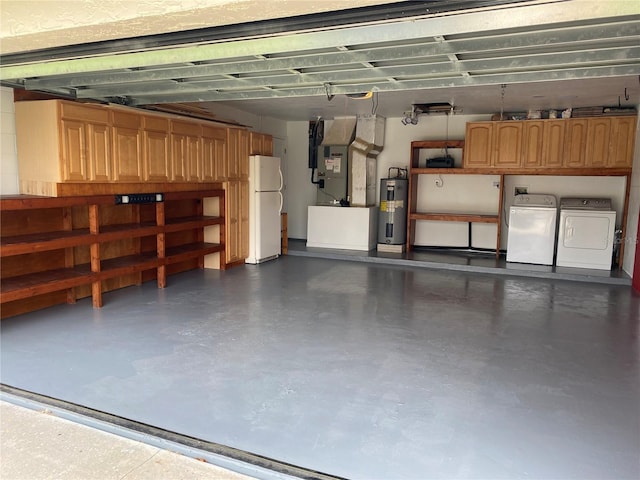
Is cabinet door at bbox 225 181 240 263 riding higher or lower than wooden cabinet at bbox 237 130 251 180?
lower

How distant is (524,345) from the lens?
3955 mm

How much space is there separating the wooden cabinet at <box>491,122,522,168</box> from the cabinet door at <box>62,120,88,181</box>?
5980mm

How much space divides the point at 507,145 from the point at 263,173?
13.0ft

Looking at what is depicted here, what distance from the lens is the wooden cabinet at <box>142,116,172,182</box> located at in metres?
5.26

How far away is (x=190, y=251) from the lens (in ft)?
20.1

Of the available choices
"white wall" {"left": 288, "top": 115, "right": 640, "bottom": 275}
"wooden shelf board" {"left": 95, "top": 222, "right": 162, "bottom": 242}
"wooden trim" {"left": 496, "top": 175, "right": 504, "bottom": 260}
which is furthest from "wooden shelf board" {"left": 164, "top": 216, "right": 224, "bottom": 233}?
"wooden trim" {"left": 496, "top": 175, "right": 504, "bottom": 260}

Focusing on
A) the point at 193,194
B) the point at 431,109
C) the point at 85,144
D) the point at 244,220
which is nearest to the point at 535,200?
the point at 431,109

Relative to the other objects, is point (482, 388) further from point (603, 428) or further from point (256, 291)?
point (256, 291)

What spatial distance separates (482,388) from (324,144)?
20.9 ft

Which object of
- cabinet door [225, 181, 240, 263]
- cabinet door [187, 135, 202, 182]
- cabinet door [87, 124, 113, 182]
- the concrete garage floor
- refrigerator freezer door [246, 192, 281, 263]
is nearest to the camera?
the concrete garage floor

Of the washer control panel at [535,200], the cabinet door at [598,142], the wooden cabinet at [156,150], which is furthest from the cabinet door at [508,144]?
the wooden cabinet at [156,150]

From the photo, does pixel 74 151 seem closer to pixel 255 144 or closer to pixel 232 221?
pixel 232 221

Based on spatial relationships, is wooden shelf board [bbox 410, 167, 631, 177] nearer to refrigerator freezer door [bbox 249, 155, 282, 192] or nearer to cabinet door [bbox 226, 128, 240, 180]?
refrigerator freezer door [bbox 249, 155, 282, 192]

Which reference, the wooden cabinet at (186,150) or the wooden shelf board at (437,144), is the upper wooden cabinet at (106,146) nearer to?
the wooden cabinet at (186,150)
